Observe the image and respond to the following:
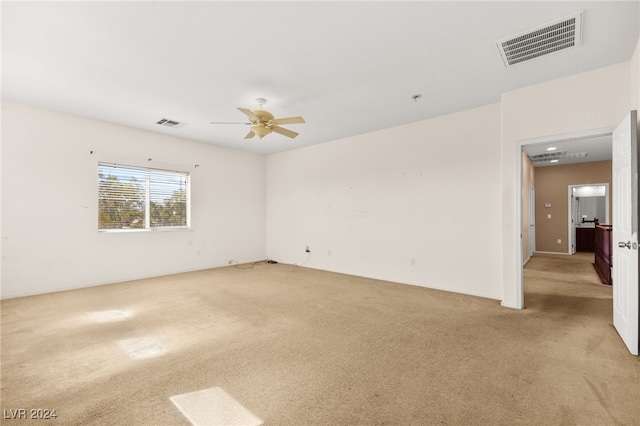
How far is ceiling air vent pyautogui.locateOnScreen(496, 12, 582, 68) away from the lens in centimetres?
257

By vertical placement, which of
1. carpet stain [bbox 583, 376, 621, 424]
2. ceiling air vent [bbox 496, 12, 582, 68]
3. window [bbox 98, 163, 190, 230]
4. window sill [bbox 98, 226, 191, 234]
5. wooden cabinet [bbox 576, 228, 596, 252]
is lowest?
carpet stain [bbox 583, 376, 621, 424]

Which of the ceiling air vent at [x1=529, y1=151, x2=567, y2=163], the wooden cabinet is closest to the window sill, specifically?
the ceiling air vent at [x1=529, y1=151, x2=567, y2=163]

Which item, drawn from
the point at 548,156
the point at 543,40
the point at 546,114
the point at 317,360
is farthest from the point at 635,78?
the point at 548,156

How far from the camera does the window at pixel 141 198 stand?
17.3 feet

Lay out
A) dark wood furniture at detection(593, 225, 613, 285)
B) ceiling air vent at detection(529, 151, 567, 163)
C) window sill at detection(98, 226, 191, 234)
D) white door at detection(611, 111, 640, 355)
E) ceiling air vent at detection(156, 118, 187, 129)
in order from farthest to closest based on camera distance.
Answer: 1. ceiling air vent at detection(529, 151, 567, 163)
2. window sill at detection(98, 226, 191, 234)
3. ceiling air vent at detection(156, 118, 187, 129)
4. dark wood furniture at detection(593, 225, 613, 285)
5. white door at detection(611, 111, 640, 355)

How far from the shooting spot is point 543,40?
109 inches

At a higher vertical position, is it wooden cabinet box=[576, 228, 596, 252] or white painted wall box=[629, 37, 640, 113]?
white painted wall box=[629, 37, 640, 113]

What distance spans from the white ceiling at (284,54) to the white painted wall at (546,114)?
0.15 metres

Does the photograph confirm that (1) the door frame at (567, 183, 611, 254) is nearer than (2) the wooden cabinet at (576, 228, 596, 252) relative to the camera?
Yes

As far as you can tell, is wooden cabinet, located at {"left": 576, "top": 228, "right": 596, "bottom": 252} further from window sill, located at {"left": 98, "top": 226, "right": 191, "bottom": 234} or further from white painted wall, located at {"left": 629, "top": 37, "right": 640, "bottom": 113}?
window sill, located at {"left": 98, "top": 226, "right": 191, "bottom": 234}

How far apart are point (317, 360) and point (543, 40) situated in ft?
11.8

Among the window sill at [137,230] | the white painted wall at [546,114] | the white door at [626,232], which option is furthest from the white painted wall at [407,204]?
the window sill at [137,230]

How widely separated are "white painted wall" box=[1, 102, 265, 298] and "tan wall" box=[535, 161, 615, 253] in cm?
966

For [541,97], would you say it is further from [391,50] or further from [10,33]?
[10,33]
